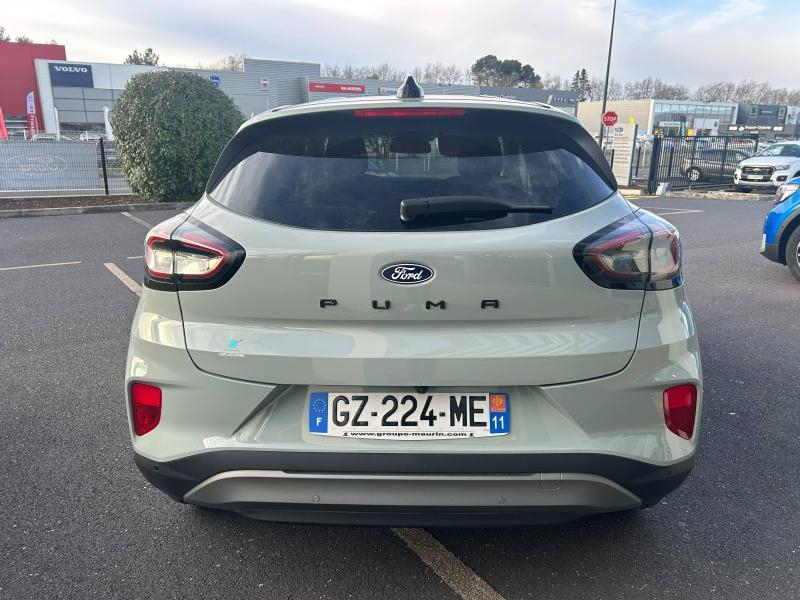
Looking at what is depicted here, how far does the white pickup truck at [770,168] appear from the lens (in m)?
20.5

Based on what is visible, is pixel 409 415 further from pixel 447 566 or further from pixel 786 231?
pixel 786 231

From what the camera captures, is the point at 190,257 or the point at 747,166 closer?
the point at 190,257

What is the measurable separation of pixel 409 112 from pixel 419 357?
89 cm

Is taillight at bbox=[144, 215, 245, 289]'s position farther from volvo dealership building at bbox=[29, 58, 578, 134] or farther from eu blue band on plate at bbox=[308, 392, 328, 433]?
volvo dealership building at bbox=[29, 58, 578, 134]

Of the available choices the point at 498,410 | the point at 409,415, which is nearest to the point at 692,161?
the point at 498,410

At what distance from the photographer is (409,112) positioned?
7.02 feet

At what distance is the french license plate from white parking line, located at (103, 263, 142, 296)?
4943 mm

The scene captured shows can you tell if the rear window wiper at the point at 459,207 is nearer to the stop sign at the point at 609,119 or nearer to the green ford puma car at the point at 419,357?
the green ford puma car at the point at 419,357

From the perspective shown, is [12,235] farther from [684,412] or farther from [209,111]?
[684,412]

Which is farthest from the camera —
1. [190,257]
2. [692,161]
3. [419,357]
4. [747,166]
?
[692,161]

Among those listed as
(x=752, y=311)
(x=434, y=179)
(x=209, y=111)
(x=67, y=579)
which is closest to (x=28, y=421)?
(x=67, y=579)

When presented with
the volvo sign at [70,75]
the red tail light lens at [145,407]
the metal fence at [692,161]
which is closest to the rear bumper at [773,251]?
the red tail light lens at [145,407]

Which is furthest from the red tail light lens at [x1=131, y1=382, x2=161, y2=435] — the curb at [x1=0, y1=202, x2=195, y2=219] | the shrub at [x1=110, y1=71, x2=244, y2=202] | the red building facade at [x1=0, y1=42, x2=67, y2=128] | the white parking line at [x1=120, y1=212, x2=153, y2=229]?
the red building facade at [x1=0, y1=42, x2=67, y2=128]

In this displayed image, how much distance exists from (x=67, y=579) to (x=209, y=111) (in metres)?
A: 13.5
